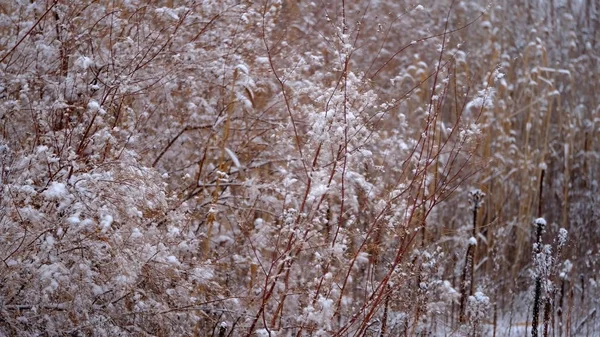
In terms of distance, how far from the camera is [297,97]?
16.2ft

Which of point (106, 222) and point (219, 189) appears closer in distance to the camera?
point (106, 222)

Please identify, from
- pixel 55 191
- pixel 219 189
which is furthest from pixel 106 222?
pixel 219 189

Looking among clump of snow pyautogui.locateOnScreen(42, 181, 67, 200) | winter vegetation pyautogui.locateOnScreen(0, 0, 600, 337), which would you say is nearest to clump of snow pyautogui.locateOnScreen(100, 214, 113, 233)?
winter vegetation pyautogui.locateOnScreen(0, 0, 600, 337)

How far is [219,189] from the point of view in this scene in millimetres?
5285

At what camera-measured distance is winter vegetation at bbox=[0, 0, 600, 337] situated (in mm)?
3492

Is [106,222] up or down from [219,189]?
down

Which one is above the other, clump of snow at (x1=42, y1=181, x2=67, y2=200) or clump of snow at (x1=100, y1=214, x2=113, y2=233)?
clump of snow at (x1=42, y1=181, x2=67, y2=200)

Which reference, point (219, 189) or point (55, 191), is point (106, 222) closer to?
point (55, 191)

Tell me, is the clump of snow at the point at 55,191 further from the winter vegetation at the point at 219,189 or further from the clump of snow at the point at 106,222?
the clump of snow at the point at 106,222

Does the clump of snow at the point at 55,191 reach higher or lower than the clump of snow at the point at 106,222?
higher

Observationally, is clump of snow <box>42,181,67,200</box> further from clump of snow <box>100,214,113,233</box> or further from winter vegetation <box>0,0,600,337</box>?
clump of snow <box>100,214,113,233</box>

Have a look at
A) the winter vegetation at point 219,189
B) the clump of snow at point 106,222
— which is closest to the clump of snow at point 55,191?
the winter vegetation at point 219,189

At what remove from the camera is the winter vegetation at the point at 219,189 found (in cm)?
349

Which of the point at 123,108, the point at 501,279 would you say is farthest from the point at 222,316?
the point at 501,279
